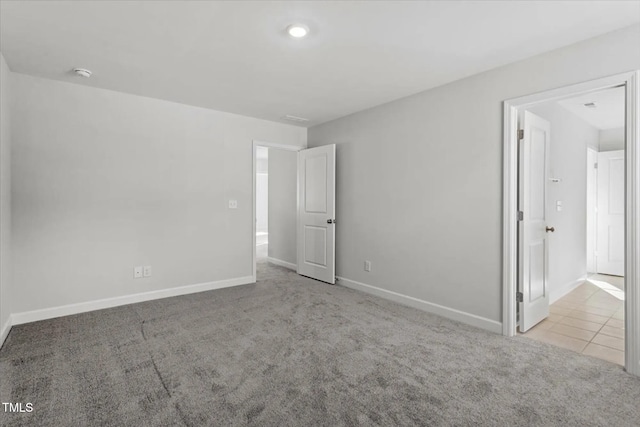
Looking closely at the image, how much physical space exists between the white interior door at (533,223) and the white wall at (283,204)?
3588mm

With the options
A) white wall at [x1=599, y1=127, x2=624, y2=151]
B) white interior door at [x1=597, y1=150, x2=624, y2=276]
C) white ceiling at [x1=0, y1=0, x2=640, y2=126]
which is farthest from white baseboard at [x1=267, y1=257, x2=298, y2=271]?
white wall at [x1=599, y1=127, x2=624, y2=151]

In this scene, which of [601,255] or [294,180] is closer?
[601,255]

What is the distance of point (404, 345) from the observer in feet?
8.84

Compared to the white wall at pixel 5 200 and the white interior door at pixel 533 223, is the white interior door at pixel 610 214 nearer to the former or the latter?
the white interior door at pixel 533 223

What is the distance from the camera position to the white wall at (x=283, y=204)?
589cm

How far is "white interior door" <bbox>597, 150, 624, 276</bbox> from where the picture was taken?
526 centimetres

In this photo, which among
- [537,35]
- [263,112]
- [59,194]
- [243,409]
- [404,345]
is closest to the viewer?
[243,409]

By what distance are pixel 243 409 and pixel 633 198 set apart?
9.58 ft

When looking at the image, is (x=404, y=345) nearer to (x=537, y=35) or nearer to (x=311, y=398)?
(x=311, y=398)

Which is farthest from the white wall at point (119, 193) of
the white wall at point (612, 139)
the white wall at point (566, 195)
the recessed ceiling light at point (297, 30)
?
the white wall at point (612, 139)

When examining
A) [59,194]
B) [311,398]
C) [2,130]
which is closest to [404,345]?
[311,398]

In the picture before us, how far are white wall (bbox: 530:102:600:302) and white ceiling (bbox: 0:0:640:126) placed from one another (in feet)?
4.84

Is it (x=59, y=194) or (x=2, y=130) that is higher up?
(x=2, y=130)

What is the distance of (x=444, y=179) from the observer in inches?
135
